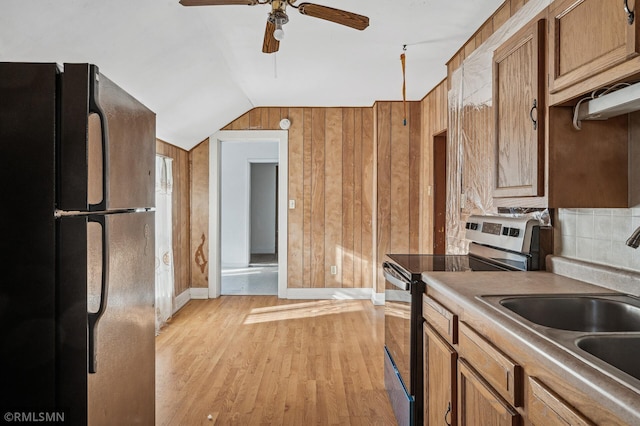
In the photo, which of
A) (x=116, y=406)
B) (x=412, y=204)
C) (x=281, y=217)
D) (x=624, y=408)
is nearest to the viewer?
(x=624, y=408)

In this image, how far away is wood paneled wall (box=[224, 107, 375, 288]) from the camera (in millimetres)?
5246

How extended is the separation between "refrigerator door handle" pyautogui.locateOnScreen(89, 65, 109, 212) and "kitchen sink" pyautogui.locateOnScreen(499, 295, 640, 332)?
137 cm

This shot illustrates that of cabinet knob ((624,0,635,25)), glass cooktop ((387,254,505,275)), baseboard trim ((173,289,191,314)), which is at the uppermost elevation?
cabinet knob ((624,0,635,25))

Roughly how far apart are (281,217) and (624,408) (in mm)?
4624

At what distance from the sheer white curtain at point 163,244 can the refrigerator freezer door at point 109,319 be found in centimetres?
234

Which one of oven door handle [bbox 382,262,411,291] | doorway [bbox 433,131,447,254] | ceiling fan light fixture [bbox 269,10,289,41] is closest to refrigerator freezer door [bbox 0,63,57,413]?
ceiling fan light fixture [bbox 269,10,289,41]

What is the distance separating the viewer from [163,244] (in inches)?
165

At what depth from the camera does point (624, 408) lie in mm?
770

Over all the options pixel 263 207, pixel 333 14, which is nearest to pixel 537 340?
pixel 333 14

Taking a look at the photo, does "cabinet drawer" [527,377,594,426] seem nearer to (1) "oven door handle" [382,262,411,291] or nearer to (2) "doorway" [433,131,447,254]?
(1) "oven door handle" [382,262,411,291]

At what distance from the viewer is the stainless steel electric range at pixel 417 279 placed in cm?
207

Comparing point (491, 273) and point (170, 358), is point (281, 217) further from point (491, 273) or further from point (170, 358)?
point (491, 273)

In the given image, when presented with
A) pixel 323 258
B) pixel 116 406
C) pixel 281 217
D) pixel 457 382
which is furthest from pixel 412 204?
pixel 116 406

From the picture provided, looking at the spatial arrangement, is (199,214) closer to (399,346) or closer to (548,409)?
(399,346)
